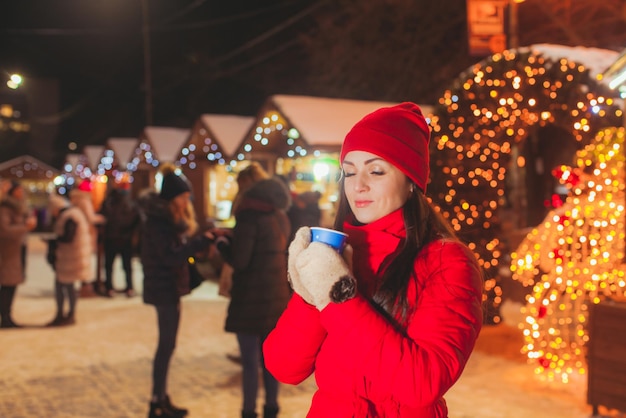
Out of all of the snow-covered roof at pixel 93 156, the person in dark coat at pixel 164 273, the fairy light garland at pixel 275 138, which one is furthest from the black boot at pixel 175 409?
the snow-covered roof at pixel 93 156

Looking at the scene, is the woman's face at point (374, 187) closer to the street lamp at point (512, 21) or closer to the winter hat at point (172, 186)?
the winter hat at point (172, 186)

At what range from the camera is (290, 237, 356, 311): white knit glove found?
1521mm

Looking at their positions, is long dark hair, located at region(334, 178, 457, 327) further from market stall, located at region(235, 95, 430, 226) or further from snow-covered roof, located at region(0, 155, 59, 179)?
snow-covered roof, located at region(0, 155, 59, 179)

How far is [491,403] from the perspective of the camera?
5.40 meters

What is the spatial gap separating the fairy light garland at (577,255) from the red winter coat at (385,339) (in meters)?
4.36

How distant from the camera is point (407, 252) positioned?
1732 millimetres

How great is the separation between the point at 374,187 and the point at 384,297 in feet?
1.05

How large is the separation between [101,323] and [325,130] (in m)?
4.80

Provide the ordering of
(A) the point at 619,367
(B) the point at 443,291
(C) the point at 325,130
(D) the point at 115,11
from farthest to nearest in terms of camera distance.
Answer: (D) the point at 115,11
(C) the point at 325,130
(A) the point at 619,367
(B) the point at 443,291

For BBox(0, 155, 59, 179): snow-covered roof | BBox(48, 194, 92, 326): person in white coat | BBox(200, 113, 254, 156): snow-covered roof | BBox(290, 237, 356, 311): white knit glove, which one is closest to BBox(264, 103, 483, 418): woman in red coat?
BBox(290, 237, 356, 311): white knit glove

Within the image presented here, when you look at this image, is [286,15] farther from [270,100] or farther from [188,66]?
[270,100]

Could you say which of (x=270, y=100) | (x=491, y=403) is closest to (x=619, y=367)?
(x=491, y=403)

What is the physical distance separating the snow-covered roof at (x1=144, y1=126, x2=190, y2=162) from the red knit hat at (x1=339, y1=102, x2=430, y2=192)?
46.3 feet

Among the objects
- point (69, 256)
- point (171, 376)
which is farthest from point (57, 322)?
point (171, 376)
